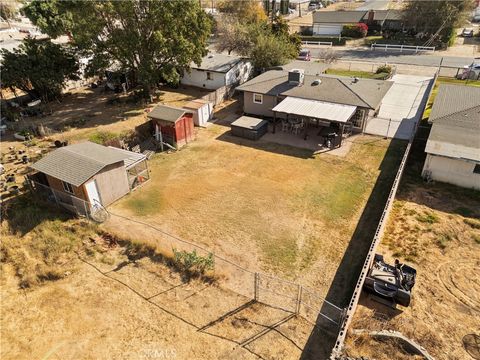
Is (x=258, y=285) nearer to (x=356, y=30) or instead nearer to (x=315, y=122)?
(x=315, y=122)

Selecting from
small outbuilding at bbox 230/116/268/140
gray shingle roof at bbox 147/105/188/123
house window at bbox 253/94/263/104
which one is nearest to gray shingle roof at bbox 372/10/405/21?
house window at bbox 253/94/263/104

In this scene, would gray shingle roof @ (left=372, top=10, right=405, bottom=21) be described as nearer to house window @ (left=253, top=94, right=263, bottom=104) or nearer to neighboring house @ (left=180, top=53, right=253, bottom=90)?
neighboring house @ (left=180, top=53, right=253, bottom=90)

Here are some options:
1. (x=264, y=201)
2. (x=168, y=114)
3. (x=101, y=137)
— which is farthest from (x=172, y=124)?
(x=264, y=201)

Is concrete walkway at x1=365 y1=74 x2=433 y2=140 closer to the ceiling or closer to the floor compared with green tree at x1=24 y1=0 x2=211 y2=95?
closer to the floor

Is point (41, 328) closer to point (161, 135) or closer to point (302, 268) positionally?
point (302, 268)

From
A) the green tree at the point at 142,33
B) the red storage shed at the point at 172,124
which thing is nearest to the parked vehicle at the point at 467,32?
the green tree at the point at 142,33
